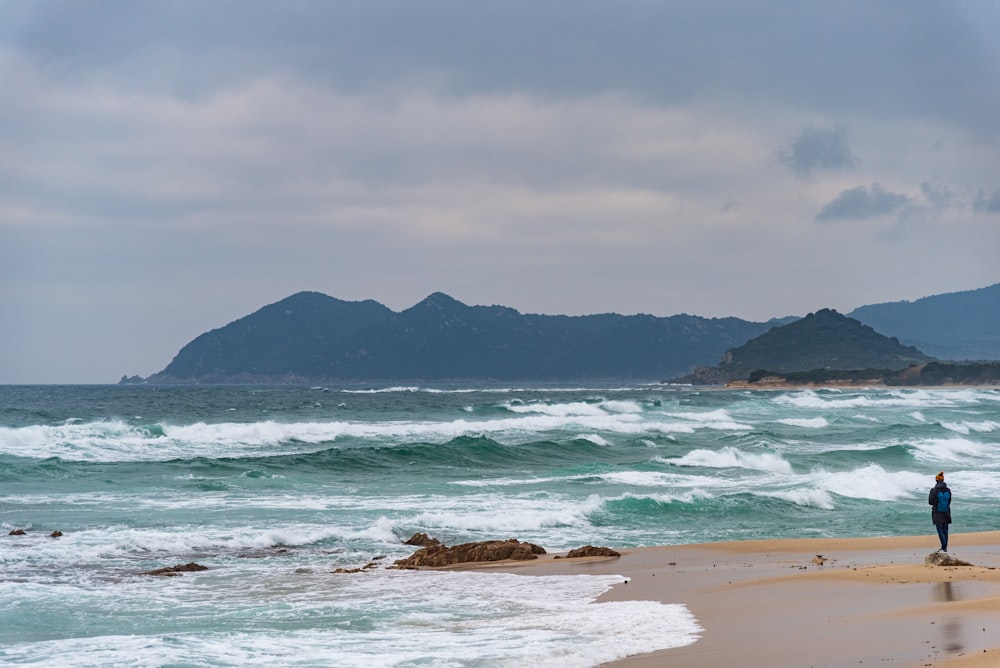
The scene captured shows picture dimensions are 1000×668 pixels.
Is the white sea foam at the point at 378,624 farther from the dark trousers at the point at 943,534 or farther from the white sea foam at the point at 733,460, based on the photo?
the white sea foam at the point at 733,460

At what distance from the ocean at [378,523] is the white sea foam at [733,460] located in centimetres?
13

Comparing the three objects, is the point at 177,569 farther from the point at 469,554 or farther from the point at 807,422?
the point at 807,422

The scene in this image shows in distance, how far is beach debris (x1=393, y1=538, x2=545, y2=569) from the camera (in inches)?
598

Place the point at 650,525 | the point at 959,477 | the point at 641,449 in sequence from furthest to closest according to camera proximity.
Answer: the point at 641,449, the point at 959,477, the point at 650,525

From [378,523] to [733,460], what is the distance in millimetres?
17916

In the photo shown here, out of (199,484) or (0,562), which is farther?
(199,484)

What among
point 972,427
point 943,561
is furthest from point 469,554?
point 972,427

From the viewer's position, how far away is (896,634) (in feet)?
29.7

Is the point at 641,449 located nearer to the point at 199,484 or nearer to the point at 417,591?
the point at 199,484

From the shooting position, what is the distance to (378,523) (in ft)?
59.6

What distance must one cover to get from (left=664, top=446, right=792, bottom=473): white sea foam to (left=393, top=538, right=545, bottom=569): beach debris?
17012 millimetres

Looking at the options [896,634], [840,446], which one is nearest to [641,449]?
[840,446]

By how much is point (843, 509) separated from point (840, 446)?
1832 centimetres

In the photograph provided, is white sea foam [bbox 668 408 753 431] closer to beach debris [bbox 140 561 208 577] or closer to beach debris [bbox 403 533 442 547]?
beach debris [bbox 403 533 442 547]
